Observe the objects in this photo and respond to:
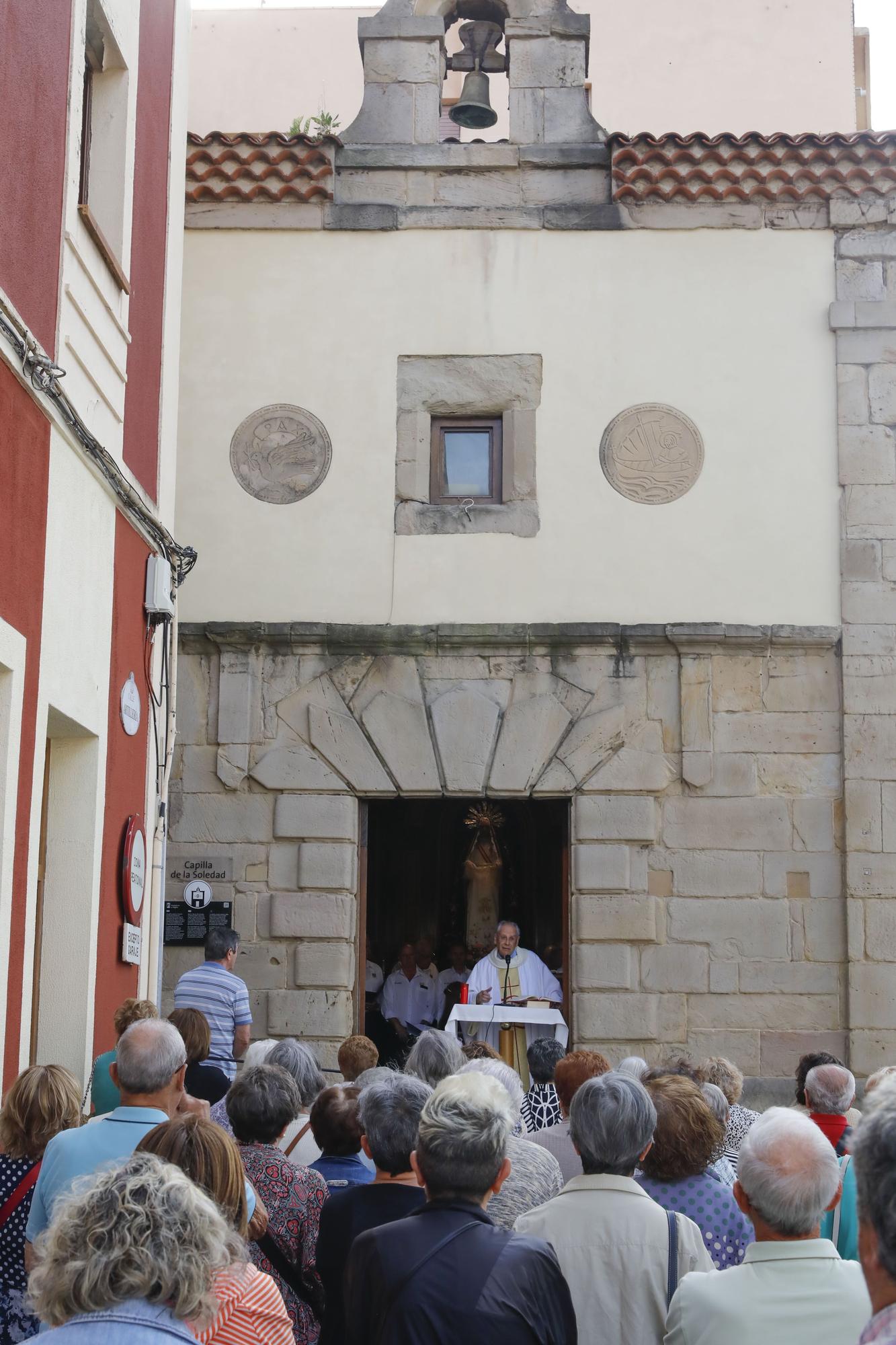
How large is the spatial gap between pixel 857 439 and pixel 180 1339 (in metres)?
8.58

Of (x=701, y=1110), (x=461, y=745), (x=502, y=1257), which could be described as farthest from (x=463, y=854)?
(x=502, y=1257)

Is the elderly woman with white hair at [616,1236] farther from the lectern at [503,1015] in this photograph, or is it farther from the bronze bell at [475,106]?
the bronze bell at [475,106]

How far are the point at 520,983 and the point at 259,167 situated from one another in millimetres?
5326

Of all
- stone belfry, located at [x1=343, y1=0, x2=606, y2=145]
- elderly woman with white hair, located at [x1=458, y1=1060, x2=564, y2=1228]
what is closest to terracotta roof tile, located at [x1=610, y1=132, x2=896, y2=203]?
stone belfry, located at [x1=343, y1=0, x2=606, y2=145]

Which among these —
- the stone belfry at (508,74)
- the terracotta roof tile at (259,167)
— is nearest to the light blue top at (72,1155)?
the terracotta roof tile at (259,167)

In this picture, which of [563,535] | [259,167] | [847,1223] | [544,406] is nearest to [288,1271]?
[847,1223]

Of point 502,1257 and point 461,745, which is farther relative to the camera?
point 461,745

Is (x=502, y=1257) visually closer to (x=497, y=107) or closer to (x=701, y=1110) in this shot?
(x=701, y=1110)

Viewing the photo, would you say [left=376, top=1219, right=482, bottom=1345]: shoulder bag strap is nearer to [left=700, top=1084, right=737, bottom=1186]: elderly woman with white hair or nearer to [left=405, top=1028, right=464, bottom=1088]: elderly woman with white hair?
[left=700, top=1084, right=737, bottom=1186]: elderly woman with white hair

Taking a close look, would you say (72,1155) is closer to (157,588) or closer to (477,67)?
(157,588)

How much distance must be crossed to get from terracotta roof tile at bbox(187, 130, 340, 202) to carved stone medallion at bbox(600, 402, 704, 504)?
241cm

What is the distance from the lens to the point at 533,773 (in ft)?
32.2

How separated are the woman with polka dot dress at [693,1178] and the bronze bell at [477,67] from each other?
25.7 ft

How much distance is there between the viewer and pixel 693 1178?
13.1 ft
